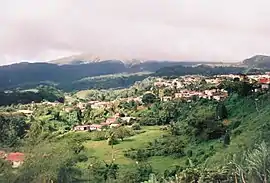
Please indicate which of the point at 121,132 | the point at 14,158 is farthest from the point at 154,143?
the point at 14,158

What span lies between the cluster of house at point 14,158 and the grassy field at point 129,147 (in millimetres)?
19336

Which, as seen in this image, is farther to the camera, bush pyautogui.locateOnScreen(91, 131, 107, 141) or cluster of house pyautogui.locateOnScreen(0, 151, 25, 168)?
bush pyautogui.locateOnScreen(91, 131, 107, 141)

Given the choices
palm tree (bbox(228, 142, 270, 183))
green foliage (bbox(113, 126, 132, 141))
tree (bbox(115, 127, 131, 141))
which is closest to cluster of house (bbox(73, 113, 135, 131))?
green foliage (bbox(113, 126, 132, 141))

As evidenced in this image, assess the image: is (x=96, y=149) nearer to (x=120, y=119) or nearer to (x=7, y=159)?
(x=120, y=119)

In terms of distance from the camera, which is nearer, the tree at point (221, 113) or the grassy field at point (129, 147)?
the grassy field at point (129, 147)

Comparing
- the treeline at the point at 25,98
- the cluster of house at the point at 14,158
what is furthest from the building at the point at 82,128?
the cluster of house at the point at 14,158

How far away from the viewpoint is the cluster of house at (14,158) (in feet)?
75.2

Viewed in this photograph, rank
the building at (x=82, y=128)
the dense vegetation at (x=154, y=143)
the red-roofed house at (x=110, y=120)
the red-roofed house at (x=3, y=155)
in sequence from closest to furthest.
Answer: the dense vegetation at (x=154, y=143)
the red-roofed house at (x=3, y=155)
the building at (x=82, y=128)
the red-roofed house at (x=110, y=120)

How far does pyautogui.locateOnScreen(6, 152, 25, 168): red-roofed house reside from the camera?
22922 millimetres

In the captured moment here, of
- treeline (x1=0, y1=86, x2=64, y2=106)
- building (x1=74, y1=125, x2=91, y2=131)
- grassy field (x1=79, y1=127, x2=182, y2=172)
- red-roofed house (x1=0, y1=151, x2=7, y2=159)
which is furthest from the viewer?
treeline (x1=0, y1=86, x2=64, y2=106)

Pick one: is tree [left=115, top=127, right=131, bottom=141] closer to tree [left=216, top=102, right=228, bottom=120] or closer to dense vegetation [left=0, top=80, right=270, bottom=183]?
dense vegetation [left=0, top=80, right=270, bottom=183]

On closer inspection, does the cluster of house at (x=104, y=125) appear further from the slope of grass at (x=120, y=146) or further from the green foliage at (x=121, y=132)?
the slope of grass at (x=120, y=146)

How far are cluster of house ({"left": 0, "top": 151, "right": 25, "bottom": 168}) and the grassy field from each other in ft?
63.4

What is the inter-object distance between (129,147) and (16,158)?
32.0 m
